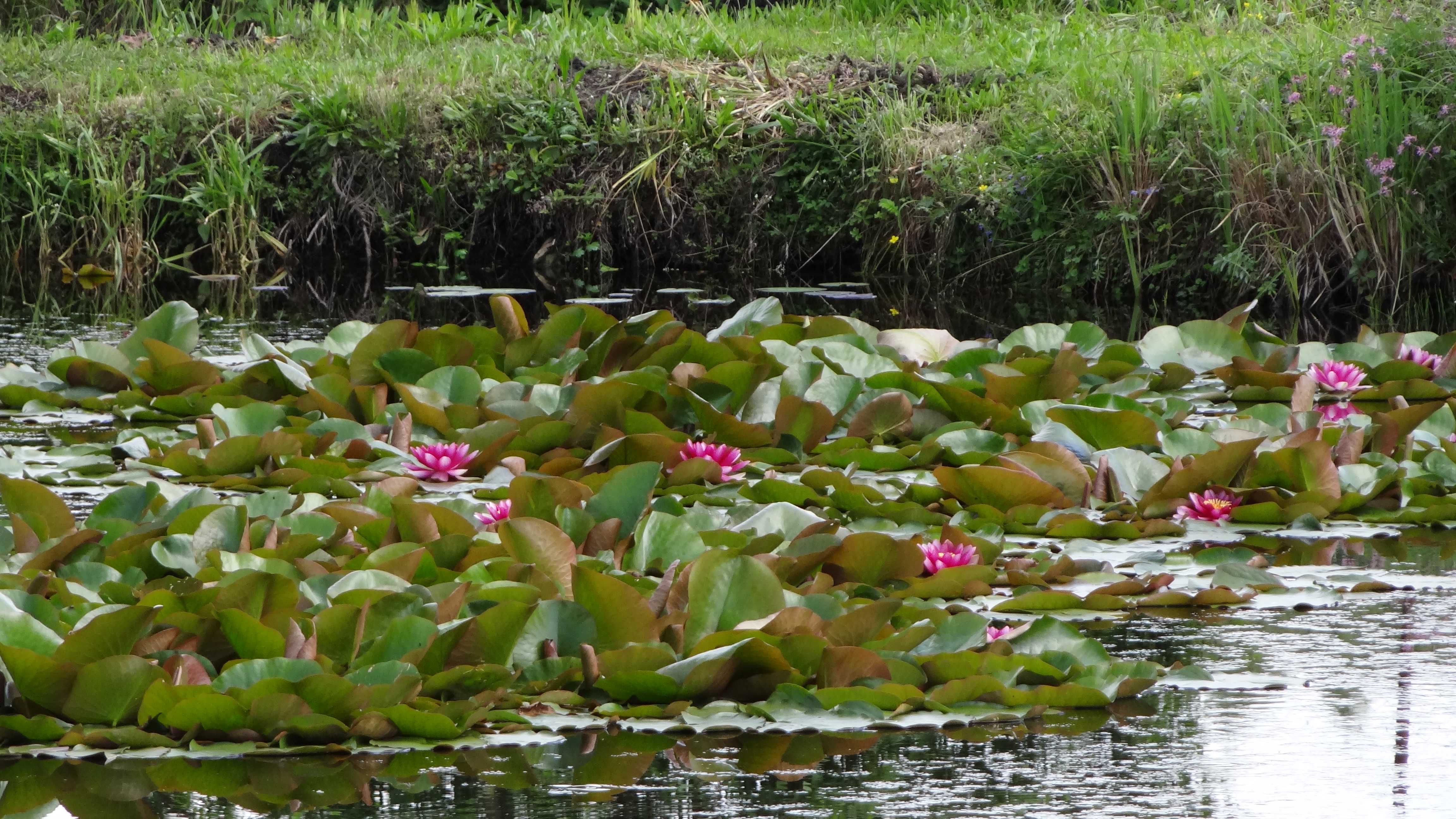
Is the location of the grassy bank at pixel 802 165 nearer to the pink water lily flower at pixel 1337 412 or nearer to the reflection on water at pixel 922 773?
the pink water lily flower at pixel 1337 412

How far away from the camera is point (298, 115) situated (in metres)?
9.16

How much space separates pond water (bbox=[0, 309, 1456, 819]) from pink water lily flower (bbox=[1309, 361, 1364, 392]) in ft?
7.29

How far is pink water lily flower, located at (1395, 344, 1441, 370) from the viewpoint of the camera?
449cm

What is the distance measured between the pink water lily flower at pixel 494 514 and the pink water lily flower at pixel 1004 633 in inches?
35.5

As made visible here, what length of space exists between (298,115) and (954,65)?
3.56 meters

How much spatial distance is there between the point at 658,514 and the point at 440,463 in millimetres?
986

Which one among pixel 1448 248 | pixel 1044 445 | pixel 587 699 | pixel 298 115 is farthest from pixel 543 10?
pixel 587 699

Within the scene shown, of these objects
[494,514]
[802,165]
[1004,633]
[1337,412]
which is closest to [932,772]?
[1004,633]

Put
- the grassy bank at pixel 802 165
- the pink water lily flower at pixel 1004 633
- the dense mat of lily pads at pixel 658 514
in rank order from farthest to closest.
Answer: the grassy bank at pixel 802 165, the pink water lily flower at pixel 1004 633, the dense mat of lily pads at pixel 658 514

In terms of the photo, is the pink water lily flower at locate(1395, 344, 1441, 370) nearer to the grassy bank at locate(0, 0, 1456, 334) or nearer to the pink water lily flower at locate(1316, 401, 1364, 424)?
the pink water lily flower at locate(1316, 401, 1364, 424)

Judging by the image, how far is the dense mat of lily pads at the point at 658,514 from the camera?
2082 mm

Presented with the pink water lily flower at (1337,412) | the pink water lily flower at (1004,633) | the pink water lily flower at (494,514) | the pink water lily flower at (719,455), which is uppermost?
the pink water lily flower at (1004,633)

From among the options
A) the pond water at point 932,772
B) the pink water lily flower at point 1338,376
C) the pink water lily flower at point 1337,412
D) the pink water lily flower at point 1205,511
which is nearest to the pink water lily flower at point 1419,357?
the pink water lily flower at point 1338,376

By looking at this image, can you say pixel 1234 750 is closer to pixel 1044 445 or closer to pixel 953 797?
pixel 953 797
